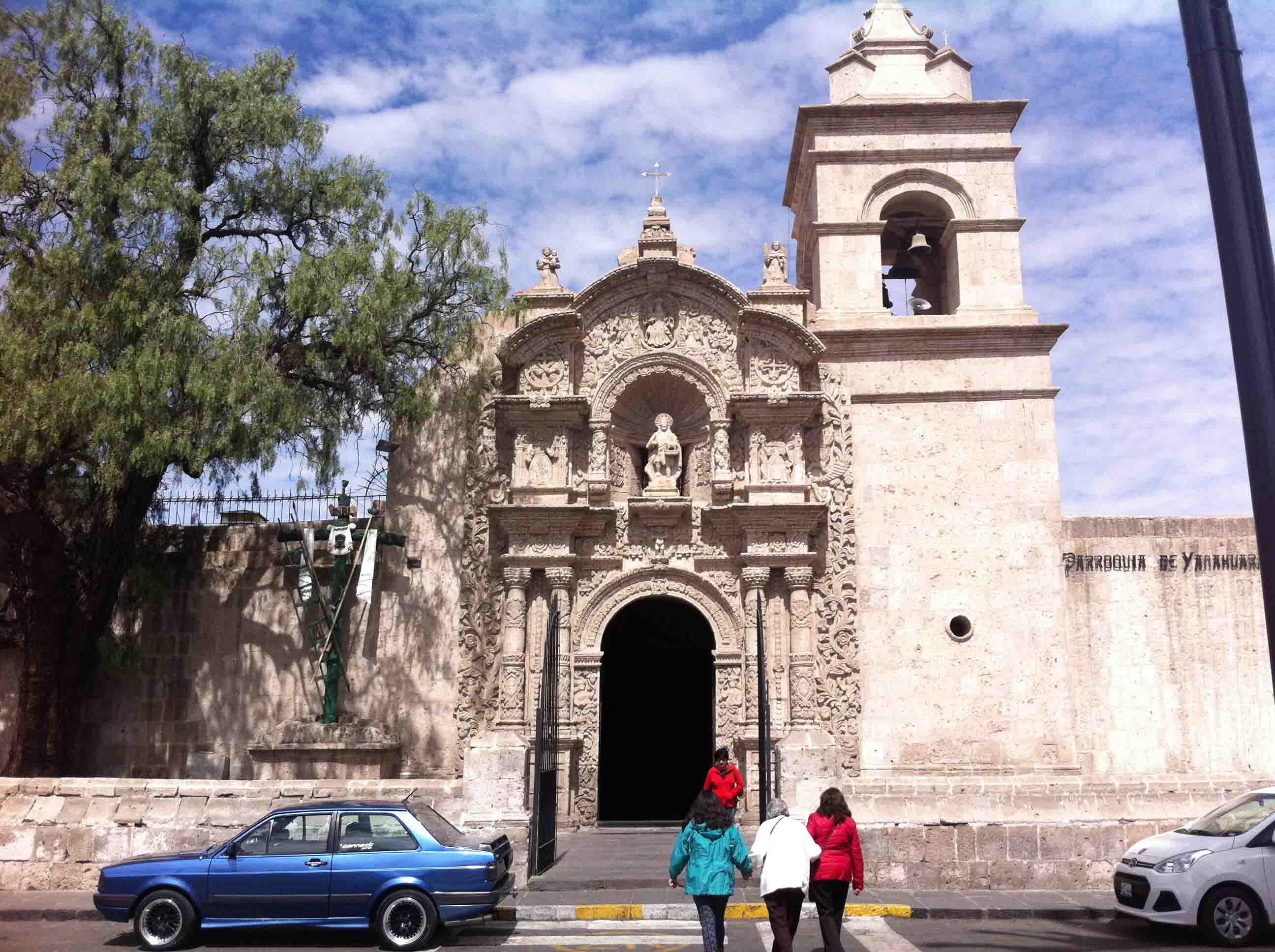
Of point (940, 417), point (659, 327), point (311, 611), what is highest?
point (659, 327)

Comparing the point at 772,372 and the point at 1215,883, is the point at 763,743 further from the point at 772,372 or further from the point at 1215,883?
the point at 772,372

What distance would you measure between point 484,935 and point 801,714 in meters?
7.26

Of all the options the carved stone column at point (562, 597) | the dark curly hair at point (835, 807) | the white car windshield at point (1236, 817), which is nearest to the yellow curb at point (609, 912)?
the dark curly hair at point (835, 807)

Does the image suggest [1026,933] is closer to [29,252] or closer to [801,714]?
[801,714]

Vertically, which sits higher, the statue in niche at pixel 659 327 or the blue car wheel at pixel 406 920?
the statue in niche at pixel 659 327

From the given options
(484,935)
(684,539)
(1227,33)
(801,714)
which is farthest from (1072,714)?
(1227,33)

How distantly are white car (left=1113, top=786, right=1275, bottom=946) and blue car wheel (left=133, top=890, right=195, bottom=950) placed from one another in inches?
308

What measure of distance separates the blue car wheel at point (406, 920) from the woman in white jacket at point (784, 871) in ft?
9.93

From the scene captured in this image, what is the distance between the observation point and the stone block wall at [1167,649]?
1609 cm

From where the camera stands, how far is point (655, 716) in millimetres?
20141

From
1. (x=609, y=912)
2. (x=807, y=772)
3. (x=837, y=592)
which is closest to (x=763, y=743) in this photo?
(x=807, y=772)

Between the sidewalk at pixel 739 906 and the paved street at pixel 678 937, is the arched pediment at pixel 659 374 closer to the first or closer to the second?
the sidewalk at pixel 739 906

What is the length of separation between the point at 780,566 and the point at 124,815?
9057 millimetres

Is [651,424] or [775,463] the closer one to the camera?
[775,463]
